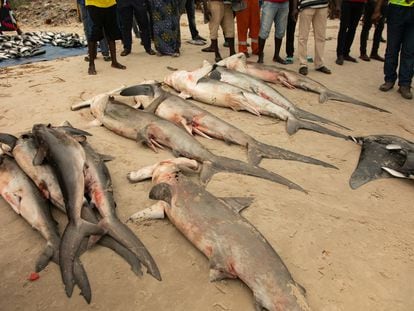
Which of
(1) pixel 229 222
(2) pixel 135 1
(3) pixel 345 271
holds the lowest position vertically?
(3) pixel 345 271

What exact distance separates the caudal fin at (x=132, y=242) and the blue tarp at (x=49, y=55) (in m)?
7.85

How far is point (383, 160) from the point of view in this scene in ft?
13.7

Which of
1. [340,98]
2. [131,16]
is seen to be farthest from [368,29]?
[131,16]

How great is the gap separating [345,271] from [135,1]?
757 centimetres

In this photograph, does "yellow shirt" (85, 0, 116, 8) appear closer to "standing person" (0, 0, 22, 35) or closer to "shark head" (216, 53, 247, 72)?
"shark head" (216, 53, 247, 72)

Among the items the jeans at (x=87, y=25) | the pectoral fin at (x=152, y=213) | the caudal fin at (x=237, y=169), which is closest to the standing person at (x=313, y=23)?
the caudal fin at (x=237, y=169)

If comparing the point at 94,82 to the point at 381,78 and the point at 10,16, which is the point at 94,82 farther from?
the point at 10,16

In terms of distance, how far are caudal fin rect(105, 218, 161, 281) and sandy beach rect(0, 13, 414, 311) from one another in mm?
68

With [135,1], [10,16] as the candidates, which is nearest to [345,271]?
[135,1]

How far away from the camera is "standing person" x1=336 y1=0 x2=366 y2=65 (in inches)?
293

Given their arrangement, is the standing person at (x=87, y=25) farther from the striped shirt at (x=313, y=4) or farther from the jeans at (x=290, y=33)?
the striped shirt at (x=313, y=4)

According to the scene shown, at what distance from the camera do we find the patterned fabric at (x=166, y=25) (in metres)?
8.30

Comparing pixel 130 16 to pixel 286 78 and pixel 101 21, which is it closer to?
pixel 101 21

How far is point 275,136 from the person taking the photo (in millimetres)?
4812
